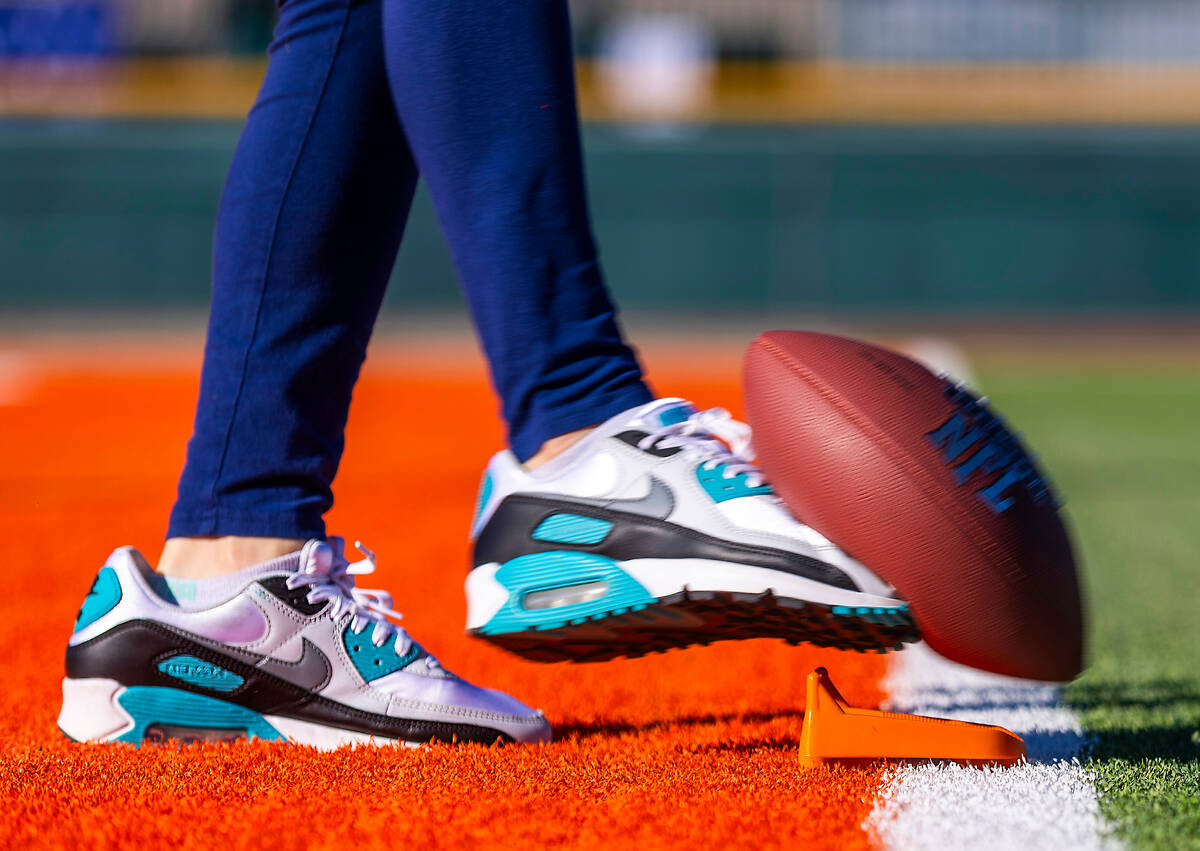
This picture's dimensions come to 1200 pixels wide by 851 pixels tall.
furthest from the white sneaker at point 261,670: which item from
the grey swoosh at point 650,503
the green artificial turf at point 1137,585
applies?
the green artificial turf at point 1137,585

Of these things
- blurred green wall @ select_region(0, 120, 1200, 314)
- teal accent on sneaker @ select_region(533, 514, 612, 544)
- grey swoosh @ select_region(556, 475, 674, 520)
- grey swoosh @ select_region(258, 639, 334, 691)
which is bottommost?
blurred green wall @ select_region(0, 120, 1200, 314)

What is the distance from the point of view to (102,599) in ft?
3.98

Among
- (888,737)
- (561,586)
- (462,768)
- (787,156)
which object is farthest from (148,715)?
(787,156)

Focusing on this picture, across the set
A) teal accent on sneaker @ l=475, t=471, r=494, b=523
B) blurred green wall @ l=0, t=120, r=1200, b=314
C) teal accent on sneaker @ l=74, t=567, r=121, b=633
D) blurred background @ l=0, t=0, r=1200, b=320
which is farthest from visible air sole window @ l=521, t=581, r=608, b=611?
blurred green wall @ l=0, t=120, r=1200, b=314

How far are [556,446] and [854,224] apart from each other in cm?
1006

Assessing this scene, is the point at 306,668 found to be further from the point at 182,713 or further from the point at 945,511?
the point at 945,511

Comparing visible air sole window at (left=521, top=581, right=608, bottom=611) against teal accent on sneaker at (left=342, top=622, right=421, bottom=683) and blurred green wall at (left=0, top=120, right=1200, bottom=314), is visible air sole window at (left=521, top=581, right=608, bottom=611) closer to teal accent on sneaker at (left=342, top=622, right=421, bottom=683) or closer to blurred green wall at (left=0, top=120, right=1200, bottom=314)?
teal accent on sneaker at (left=342, top=622, right=421, bottom=683)

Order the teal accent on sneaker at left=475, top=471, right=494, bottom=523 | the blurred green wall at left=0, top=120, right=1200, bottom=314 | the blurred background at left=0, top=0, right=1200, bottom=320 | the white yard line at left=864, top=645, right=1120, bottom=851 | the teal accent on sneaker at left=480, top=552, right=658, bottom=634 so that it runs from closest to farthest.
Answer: the white yard line at left=864, top=645, right=1120, bottom=851
the teal accent on sneaker at left=480, top=552, right=658, bottom=634
the teal accent on sneaker at left=475, top=471, right=494, bottom=523
the blurred background at left=0, top=0, right=1200, bottom=320
the blurred green wall at left=0, top=120, right=1200, bottom=314

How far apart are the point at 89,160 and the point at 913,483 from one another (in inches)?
411

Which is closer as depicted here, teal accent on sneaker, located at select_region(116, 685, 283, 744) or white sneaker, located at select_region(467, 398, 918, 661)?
white sneaker, located at select_region(467, 398, 918, 661)

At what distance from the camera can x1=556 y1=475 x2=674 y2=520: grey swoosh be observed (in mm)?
1082

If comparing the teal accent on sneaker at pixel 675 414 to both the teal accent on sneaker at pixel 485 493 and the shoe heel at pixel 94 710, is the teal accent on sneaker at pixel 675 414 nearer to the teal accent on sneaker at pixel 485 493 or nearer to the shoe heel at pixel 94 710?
the teal accent on sneaker at pixel 485 493

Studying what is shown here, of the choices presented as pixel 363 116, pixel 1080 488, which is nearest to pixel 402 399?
pixel 1080 488

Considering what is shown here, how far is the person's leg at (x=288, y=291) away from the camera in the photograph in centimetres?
118
